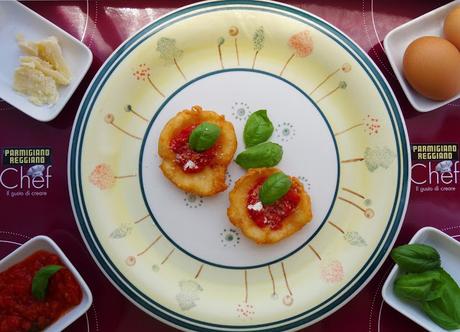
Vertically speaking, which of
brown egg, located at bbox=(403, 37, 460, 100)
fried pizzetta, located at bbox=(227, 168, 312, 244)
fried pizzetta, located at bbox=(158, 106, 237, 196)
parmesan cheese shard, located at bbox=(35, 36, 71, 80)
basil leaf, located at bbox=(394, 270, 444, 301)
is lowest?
basil leaf, located at bbox=(394, 270, 444, 301)

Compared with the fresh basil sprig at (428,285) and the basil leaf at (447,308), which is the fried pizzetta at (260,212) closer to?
the fresh basil sprig at (428,285)

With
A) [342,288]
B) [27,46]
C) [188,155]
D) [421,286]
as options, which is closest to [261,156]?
[188,155]

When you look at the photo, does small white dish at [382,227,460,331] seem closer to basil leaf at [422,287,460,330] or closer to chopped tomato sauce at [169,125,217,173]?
basil leaf at [422,287,460,330]

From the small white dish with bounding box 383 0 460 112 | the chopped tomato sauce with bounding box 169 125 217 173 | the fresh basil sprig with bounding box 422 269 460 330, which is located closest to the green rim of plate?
the small white dish with bounding box 383 0 460 112

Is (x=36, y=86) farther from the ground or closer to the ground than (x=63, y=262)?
farther from the ground

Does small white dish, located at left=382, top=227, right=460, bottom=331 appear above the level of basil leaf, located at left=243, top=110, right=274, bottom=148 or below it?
below

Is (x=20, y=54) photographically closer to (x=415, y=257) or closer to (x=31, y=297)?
(x=31, y=297)

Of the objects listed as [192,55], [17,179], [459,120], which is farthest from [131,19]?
[459,120]
